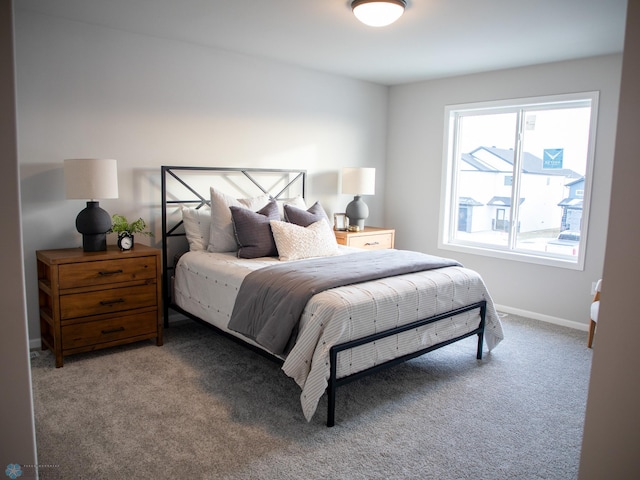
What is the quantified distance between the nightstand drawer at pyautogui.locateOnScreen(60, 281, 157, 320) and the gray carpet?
35 cm

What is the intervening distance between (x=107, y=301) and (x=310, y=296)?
5.20 ft

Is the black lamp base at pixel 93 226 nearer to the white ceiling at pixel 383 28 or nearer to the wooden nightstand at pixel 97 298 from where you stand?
the wooden nightstand at pixel 97 298

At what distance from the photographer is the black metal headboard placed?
4.07 metres

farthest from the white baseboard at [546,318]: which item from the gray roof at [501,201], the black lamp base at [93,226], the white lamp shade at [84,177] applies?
the white lamp shade at [84,177]

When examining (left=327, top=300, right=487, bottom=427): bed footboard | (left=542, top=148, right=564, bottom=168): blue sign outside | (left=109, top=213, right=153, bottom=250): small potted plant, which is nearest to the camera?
(left=327, top=300, right=487, bottom=427): bed footboard

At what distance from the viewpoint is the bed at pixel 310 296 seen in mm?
2588

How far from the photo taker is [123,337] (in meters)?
3.47

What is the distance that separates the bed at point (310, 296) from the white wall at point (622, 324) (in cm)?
135

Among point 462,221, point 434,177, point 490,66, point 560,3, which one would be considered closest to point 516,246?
point 462,221

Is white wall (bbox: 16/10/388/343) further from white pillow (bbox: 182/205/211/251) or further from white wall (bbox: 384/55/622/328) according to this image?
white wall (bbox: 384/55/622/328)

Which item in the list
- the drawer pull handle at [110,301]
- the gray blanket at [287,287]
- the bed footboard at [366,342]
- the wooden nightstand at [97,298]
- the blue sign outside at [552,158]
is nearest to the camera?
the bed footboard at [366,342]

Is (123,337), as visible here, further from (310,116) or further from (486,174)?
(486,174)

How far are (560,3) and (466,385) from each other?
241 centimetres

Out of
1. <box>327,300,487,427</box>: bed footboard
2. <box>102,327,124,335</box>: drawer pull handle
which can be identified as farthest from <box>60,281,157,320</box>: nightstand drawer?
<box>327,300,487,427</box>: bed footboard
